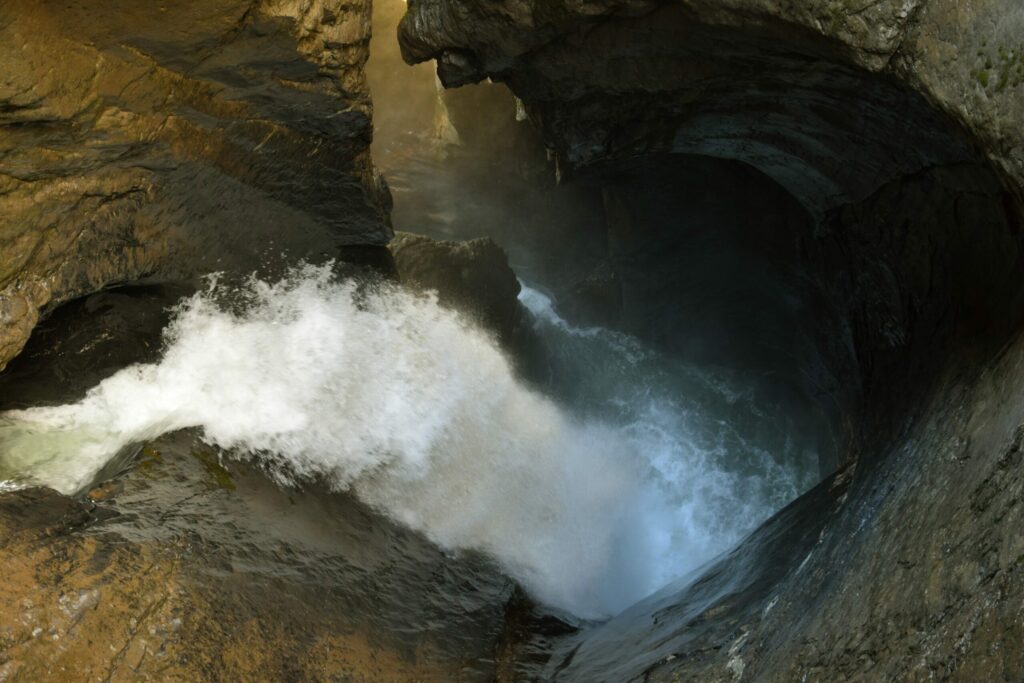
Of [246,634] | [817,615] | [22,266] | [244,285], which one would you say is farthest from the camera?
[244,285]

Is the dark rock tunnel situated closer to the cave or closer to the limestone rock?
the cave

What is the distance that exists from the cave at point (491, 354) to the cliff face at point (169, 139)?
0.08ft

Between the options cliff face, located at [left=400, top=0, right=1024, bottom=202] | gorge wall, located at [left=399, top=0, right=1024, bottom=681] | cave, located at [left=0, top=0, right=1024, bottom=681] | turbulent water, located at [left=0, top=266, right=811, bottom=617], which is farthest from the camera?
turbulent water, located at [left=0, top=266, right=811, bottom=617]

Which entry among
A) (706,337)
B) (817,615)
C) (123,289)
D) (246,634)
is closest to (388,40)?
(706,337)

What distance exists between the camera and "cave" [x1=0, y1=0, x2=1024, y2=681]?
11.9ft

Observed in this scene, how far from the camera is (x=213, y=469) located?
16.5 ft

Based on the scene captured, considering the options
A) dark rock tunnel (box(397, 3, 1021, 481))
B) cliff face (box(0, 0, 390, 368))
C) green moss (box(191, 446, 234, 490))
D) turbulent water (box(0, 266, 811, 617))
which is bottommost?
turbulent water (box(0, 266, 811, 617))

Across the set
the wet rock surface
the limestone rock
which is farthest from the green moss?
the limestone rock

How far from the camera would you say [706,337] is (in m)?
9.79

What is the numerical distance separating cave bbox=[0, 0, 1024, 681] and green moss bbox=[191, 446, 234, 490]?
0.04m

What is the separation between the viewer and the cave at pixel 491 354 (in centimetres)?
361

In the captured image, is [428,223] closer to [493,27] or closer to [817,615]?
[493,27]

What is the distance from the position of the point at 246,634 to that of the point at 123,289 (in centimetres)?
300

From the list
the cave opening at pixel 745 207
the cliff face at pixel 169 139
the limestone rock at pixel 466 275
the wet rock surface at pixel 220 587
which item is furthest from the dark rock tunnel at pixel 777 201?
the wet rock surface at pixel 220 587
